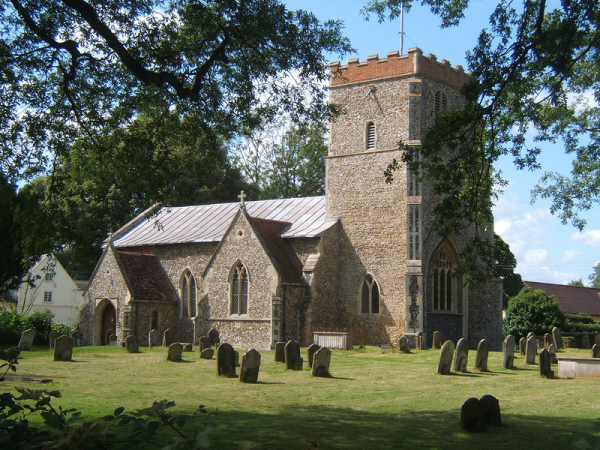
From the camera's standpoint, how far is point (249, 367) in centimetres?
1565

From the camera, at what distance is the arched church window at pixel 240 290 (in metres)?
29.2

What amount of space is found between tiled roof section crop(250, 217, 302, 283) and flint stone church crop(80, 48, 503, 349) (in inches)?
2.5

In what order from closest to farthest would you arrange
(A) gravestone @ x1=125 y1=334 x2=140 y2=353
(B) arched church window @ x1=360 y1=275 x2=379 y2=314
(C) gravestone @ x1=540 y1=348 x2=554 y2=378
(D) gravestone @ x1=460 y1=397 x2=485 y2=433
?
(D) gravestone @ x1=460 y1=397 x2=485 y2=433 < (C) gravestone @ x1=540 y1=348 x2=554 y2=378 < (A) gravestone @ x1=125 y1=334 x2=140 y2=353 < (B) arched church window @ x1=360 y1=275 x2=379 y2=314

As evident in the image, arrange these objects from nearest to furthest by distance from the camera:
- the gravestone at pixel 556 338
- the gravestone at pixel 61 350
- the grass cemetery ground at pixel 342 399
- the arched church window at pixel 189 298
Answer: the grass cemetery ground at pixel 342 399 < the gravestone at pixel 61 350 < the gravestone at pixel 556 338 < the arched church window at pixel 189 298

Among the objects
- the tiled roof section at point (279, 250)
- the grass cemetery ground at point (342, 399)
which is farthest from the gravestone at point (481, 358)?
the tiled roof section at point (279, 250)

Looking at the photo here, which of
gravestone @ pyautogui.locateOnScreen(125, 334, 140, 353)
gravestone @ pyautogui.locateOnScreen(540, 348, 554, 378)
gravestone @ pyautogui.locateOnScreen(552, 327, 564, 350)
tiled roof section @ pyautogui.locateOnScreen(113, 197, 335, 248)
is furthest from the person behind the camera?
tiled roof section @ pyautogui.locateOnScreen(113, 197, 335, 248)

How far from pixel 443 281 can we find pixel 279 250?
23.8 ft

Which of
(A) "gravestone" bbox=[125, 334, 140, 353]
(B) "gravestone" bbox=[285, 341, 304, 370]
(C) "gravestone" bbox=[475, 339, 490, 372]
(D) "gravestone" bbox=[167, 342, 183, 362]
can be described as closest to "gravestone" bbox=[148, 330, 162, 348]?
(A) "gravestone" bbox=[125, 334, 140, 353]

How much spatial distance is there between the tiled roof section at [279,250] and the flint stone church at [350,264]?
63 mm

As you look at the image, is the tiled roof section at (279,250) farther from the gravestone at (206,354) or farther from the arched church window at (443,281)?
the gravestone at (206,354)

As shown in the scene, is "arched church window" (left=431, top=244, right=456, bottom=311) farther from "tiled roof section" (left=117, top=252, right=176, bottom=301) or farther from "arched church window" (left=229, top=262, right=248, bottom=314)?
"tiled roof section" (left=117, top=252, right=176, bottom=301)

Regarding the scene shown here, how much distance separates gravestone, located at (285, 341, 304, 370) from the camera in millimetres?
18680

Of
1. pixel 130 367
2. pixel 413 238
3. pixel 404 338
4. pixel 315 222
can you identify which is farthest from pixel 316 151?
pixel 130 367

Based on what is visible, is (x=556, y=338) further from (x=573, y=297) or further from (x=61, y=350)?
(x=573, y=297)
